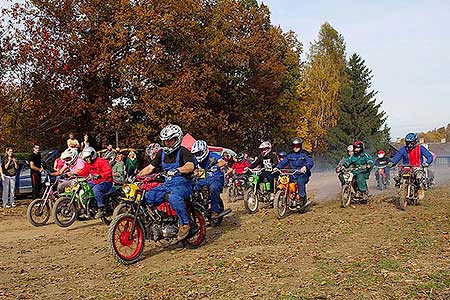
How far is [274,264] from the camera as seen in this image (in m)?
7.90

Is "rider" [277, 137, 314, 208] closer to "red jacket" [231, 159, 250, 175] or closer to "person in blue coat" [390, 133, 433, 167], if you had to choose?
"person in blue coat" [390, 133, 433, 167]

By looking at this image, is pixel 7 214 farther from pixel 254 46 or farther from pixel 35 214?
pixel 254 46

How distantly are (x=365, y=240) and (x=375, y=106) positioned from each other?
4655 centimetres

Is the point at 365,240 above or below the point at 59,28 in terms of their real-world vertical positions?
below

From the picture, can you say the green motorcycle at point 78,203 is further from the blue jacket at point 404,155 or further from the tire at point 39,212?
the blue jacket at point 404,155

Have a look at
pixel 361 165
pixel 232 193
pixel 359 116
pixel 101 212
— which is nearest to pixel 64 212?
pixel 101 212

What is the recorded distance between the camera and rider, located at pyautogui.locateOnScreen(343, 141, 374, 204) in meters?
15.0

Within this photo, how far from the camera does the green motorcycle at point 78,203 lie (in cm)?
1252

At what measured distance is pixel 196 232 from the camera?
955 cm

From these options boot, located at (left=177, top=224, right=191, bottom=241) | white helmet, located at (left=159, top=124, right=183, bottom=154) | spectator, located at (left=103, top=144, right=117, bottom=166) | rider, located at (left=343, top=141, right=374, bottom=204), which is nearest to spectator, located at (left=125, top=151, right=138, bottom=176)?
spectator, located at (left=103, top=144, right=117, bottom=166)

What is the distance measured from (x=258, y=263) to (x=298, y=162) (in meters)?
6.21

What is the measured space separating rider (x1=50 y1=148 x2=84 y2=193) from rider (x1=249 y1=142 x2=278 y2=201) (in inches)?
182

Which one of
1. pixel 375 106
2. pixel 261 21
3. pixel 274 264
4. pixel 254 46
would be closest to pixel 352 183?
pixel 274 264

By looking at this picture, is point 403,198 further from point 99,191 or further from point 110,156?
point 110,156
